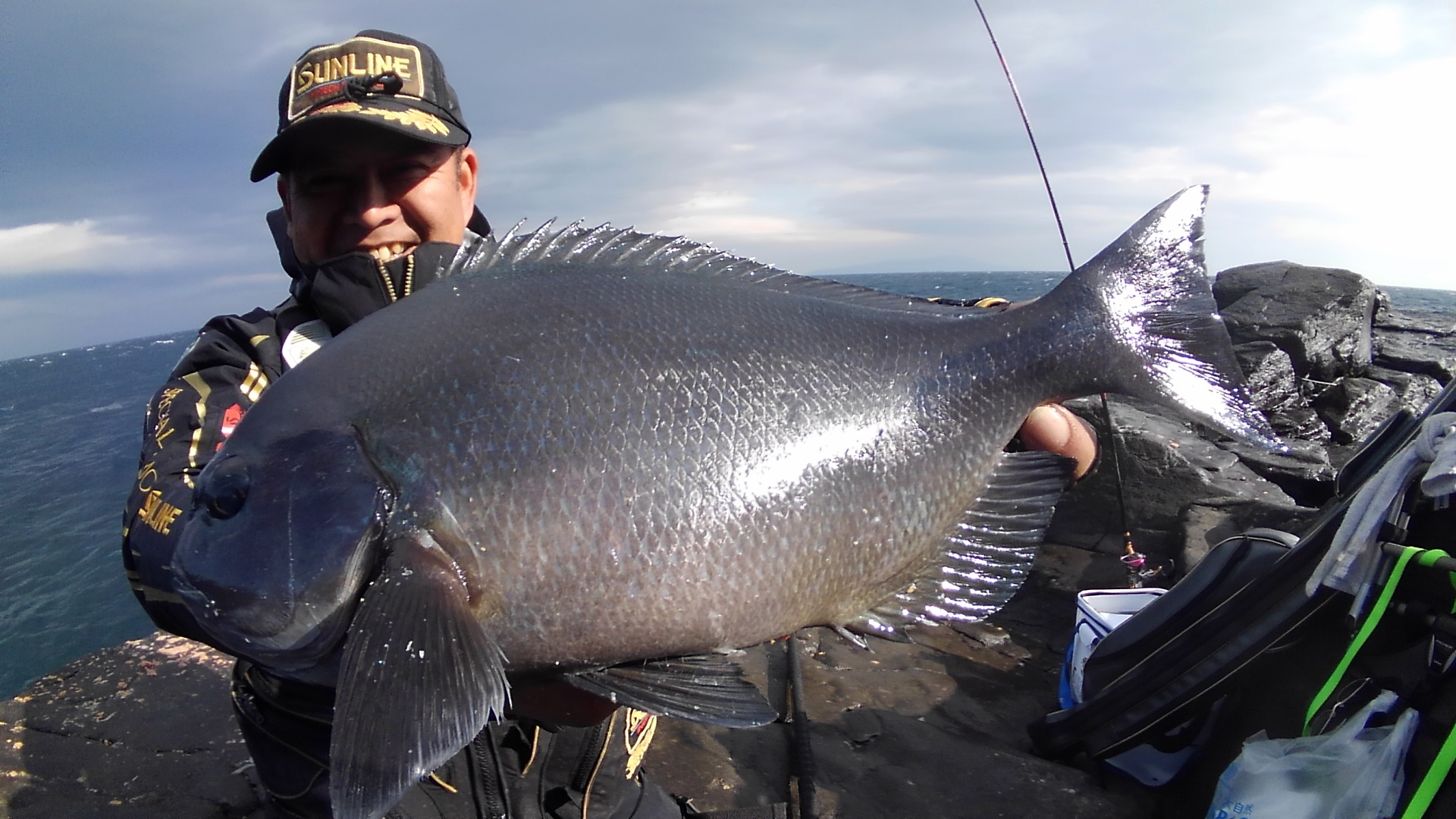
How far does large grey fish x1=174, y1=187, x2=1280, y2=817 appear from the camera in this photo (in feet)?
4.19

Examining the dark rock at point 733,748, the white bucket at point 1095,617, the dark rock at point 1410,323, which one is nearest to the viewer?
the dark rock at point 733,748

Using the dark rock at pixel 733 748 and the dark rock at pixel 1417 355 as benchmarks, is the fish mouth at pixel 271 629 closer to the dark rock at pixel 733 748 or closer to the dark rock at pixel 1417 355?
the dark rock at pixel 733 748

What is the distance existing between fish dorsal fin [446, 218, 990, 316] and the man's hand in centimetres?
59

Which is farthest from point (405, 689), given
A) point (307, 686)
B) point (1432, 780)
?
point (1432, 780)

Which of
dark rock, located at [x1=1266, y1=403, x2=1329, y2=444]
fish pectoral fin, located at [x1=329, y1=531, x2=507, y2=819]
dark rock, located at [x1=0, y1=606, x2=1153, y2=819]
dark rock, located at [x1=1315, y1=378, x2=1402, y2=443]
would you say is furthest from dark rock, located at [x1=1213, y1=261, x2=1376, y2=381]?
fish pectoral fin, located at [x1=329, y1=531, x2=507, y2=819]

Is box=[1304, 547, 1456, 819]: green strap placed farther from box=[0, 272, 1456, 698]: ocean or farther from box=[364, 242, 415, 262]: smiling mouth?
box=[364, 242, 415, 262]: smiling mouth

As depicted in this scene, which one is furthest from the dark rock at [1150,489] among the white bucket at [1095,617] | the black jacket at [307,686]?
the black jacket at [307,686]

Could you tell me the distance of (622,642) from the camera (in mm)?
1343

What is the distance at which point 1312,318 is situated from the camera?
9.20 meters

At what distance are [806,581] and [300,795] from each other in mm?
1561

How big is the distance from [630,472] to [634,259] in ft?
2.08

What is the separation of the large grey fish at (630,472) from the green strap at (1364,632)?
102 centimetres

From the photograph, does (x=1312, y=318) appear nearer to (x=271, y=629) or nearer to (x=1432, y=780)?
(x=1432, y=780)

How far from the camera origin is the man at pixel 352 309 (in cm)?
188
